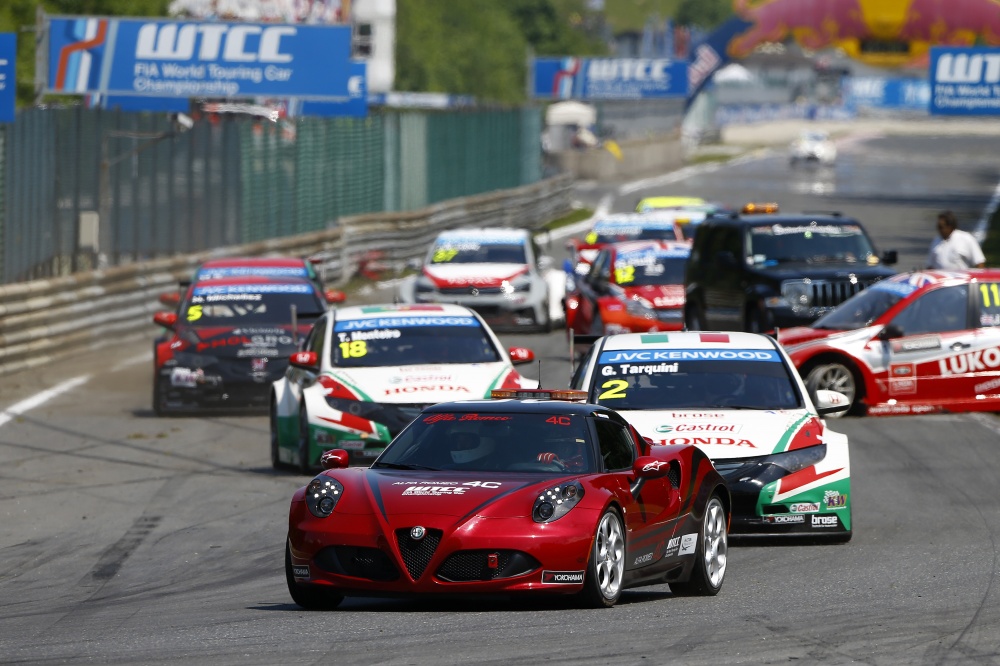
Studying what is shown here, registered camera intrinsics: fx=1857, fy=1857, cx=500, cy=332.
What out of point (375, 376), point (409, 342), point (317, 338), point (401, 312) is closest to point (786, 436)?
point (375, 376)

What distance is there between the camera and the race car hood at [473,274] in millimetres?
26375

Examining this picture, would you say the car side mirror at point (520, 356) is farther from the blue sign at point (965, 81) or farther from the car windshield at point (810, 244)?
the blue sign at point (965, 81)

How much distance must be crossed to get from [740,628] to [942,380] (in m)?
9.79

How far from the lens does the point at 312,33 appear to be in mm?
38562

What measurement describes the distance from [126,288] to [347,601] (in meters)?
17.2

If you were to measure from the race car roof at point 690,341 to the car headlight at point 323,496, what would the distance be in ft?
13.8

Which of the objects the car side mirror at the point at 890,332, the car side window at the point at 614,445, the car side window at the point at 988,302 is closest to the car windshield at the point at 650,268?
the car side mirror at the point at 890,332

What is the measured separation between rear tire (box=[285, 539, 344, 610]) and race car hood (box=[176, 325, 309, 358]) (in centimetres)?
968

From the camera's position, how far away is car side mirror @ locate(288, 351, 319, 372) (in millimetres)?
15281

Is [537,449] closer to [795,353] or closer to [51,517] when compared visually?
[51,517]

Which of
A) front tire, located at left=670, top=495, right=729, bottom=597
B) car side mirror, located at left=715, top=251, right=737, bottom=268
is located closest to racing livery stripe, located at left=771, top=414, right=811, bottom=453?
front tire, located at left=670, top=495, right=729, bottom=597

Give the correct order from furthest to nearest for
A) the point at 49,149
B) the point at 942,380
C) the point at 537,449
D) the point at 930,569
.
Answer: the point at 49,149 → the point at 942,380 → the point at 930,569 → the point at 537,449

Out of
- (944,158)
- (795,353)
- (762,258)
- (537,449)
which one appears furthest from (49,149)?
(944,158)

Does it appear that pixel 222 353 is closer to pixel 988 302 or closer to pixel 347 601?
pixel 988 302
